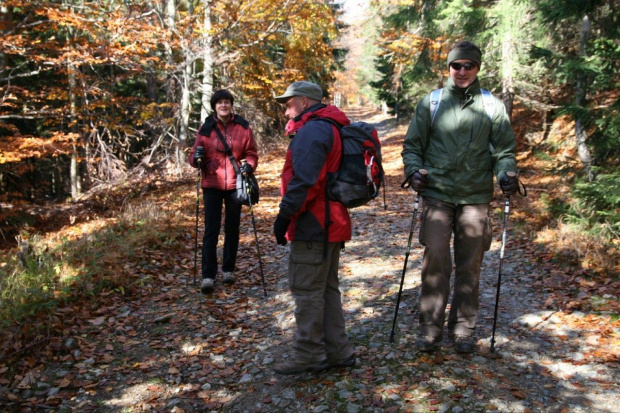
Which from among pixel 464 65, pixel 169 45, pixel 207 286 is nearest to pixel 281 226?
pixel 464 65

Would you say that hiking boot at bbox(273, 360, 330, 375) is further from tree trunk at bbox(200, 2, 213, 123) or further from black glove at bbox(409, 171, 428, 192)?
tree trunk at bbox(200, 2, 213, 123)

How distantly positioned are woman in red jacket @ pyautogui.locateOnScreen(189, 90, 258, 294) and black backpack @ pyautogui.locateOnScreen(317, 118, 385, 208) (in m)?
2.47

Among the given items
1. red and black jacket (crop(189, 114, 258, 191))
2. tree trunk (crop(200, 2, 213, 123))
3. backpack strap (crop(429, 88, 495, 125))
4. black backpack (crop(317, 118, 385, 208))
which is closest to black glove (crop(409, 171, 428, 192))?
black backpack (crop(317, 118, 385, 208))

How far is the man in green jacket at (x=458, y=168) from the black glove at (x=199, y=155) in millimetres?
2931

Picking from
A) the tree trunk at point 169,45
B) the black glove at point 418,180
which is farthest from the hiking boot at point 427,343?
the tree trunk at point 169,45

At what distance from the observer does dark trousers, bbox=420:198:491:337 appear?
3998 millimetres

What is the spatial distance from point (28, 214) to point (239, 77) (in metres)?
9.34

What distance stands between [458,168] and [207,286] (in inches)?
144

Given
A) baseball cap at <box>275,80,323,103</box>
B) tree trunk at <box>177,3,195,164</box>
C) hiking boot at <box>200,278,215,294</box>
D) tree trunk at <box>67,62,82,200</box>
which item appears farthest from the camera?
tree trunk at <box>177,3,195,164</box>

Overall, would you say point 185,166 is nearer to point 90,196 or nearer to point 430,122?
point 90,196

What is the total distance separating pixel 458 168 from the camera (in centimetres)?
395

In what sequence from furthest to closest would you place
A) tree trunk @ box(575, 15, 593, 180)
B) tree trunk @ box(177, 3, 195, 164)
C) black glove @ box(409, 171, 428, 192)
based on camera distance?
tree trunk @ box(177, 3, 195, 164)
tree trunk @ box(575, 15, 593, 180)
black glove @ box(409, 171, 428, 192)

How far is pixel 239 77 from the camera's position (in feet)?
60.4

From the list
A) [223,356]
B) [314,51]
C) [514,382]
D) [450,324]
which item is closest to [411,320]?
[450,324]
